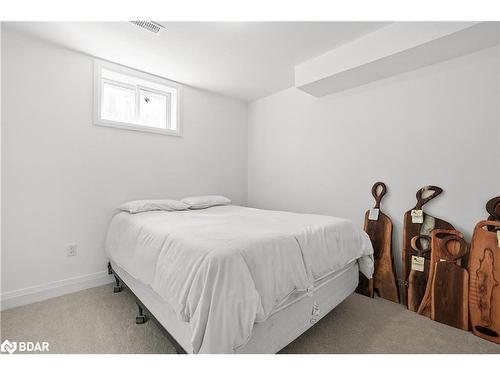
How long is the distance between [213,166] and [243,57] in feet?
5.17

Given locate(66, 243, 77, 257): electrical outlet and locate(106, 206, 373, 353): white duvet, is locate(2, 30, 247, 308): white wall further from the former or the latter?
locate(106, 206, 373, 353): white duvet

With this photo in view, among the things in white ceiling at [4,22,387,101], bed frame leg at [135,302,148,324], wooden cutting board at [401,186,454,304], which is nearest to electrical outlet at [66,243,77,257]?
bed frame leg at [135,302,148,324]

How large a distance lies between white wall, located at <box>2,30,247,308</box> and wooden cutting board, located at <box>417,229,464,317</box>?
2.87 meters

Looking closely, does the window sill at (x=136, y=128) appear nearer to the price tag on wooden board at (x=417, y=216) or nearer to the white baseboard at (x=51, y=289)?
the white baseboard at (x=51, y=289)

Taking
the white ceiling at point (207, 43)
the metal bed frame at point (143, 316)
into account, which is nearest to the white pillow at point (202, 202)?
the metal bed frame at point (143, 316)

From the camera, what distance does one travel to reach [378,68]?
224 centimetres

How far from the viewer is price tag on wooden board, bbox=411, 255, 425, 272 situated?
2076mm

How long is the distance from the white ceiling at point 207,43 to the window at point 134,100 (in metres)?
0.13

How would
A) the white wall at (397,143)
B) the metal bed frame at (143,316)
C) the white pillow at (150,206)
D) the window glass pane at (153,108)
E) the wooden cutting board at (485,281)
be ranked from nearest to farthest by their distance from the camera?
the metal bed frame at (143,316), the wooden cutting board at (485,281), the white wall at (397,143), the white pillow at (150,206), the window glass pane at (153,108)

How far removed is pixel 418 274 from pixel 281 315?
148 cm

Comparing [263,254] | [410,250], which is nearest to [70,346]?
[263,254]

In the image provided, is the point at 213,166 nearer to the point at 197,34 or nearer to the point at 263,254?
the point at 197,34

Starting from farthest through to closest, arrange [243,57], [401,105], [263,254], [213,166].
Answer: [213,166], [243,57], [401,105], [263,254]

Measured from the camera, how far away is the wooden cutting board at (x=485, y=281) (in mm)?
1688
